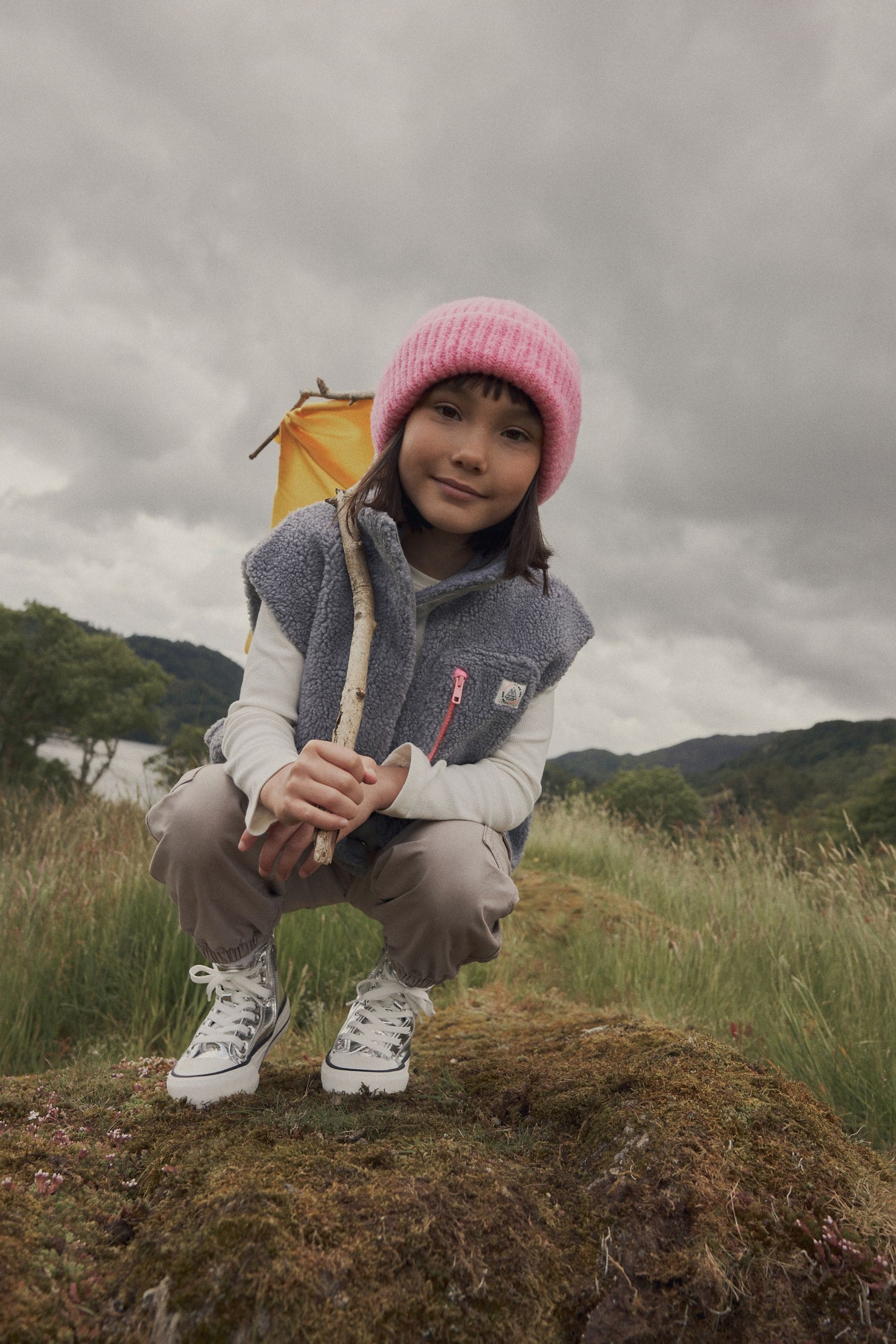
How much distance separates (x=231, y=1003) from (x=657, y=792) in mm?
32307

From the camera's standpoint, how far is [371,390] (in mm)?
3418

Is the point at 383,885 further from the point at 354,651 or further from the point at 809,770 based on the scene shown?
the point at 809,770

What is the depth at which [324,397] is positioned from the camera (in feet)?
11.1

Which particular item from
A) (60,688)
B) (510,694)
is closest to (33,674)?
(60,688)

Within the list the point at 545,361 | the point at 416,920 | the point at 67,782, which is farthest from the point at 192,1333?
the point at 67,782

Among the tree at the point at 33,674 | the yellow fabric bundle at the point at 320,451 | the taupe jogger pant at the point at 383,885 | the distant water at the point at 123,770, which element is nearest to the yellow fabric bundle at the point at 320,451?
the yellow fabric bundle at the point at 320,451

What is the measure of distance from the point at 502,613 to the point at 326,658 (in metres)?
0.48

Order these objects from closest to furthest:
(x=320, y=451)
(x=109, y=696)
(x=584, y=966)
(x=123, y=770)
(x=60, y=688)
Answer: (x=320, y=451)
(x=584, y=966)
(x=123, y=770)
(x=60, y=688)
(x=109, y=696)

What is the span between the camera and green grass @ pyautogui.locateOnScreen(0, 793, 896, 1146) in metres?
2.54

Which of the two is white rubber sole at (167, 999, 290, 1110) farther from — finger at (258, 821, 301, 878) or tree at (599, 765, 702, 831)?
tree at (599, 765, 702, 831)

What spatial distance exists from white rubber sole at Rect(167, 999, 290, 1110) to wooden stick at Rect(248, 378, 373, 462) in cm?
233

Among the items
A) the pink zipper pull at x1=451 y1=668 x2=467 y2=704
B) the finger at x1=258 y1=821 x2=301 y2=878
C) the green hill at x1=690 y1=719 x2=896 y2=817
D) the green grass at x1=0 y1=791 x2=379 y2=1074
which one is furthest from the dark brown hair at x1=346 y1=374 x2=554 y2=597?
the green hill at x1=690 y1=719 x2=896 y2=817

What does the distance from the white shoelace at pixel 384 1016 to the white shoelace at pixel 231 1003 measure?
0.22 m

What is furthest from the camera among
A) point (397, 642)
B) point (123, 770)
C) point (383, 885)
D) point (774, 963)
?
point (123, 770)
